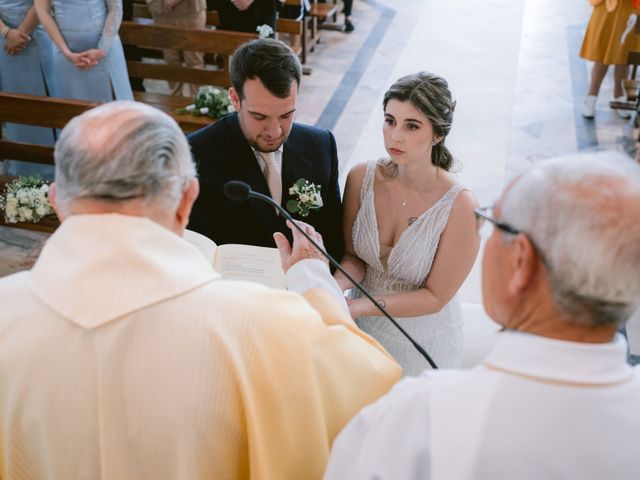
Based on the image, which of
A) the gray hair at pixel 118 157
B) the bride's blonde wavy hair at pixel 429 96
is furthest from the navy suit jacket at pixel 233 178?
the gray hair at pixel 118 157

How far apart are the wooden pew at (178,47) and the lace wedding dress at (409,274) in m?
2.88

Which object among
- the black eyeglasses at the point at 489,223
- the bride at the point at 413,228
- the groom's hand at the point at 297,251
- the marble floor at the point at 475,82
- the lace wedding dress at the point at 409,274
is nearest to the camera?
the black eyeglasses at the point at 489,223

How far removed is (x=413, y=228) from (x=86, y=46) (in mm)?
3724

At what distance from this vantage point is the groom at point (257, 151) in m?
2.67

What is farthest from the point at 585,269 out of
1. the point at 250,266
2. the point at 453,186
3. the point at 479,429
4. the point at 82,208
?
the point at 453,186

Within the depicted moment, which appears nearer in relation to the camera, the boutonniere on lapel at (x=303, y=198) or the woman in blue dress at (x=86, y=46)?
the boutonniere on lapel at (x=303, y=198)

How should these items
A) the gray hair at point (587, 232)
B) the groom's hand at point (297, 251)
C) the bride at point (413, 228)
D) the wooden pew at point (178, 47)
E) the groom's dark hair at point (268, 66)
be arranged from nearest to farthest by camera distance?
the gray hair at point (587, 232) < the groom's hand at point (297, 251) < the groom's dark hair at point (268, 66) < the bride at point (413, 228) < the wooden pew at point (178, 47)

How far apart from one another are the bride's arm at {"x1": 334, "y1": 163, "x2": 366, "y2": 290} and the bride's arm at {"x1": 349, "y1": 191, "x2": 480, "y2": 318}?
0.22 m

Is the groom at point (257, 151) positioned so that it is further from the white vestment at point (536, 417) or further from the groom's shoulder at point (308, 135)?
the white vestment at point (536, 417)

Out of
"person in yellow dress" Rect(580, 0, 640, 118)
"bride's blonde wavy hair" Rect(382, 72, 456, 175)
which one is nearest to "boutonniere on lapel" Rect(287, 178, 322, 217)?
"bride's blonde wavy hair" Rect(382, 72, 456, 175)

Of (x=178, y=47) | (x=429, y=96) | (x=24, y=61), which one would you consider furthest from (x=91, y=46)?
(x=429, y=96)

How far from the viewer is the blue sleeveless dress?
524 centimetres

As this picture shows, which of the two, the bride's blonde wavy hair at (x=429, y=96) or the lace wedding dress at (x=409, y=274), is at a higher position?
the bride's blonde wavy hair at (x=429, y=96)

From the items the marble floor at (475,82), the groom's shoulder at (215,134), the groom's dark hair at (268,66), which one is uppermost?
the groom's dark hair at (268,66)
